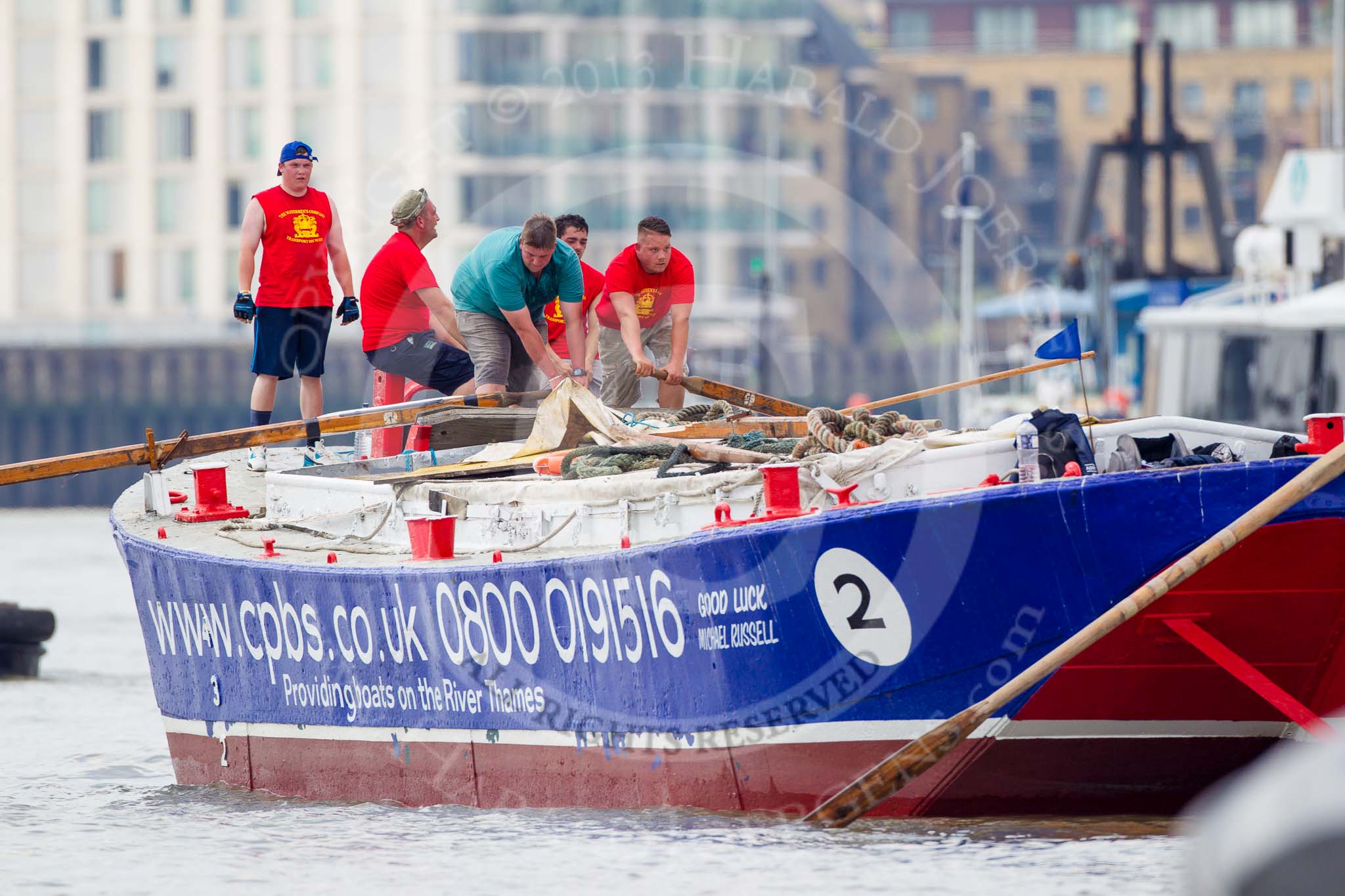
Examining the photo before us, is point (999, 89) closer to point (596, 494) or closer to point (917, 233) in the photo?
point (917, 233)

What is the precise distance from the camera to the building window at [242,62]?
198ft

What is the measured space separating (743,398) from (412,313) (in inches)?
72.6

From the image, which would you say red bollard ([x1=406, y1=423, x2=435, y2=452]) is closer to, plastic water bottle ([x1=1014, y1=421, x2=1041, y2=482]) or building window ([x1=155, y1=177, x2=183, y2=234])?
plastic water bottle ([x1=1014, y1=421, x2=1041, y2=482])

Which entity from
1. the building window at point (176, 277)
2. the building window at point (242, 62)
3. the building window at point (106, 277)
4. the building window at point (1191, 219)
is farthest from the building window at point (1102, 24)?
the building window at point (106, 277)

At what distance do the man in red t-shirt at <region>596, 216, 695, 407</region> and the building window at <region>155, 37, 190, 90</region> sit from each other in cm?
5035

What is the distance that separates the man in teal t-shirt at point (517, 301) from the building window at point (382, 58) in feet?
158

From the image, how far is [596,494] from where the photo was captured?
30.8 ft

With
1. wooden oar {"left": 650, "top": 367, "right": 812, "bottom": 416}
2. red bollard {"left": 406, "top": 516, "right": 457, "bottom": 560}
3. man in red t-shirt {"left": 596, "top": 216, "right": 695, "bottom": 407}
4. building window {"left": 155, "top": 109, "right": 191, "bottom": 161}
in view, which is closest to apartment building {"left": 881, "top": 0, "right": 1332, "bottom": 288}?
building window {"left": 155, "top": 109, "right": 191, "bottom": 161}

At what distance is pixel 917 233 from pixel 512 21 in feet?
71.3

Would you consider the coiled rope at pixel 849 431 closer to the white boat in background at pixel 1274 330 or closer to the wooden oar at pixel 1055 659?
the wooden oar at pixel 1055 659

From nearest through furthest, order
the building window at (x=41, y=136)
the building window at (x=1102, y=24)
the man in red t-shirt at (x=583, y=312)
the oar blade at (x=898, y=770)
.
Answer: the oar blade at (x=898, y=770)
the man in red t-shirt at (x=583, y=312)
the building window at (x=41, y=136)
the building window at (x=1102, y=24)

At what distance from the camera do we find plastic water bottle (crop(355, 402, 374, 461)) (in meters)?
12.5

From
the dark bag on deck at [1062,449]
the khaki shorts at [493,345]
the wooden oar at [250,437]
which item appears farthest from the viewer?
the khaki shorts at [493,345]

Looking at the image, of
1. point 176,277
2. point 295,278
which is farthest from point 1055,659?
point 176,277
